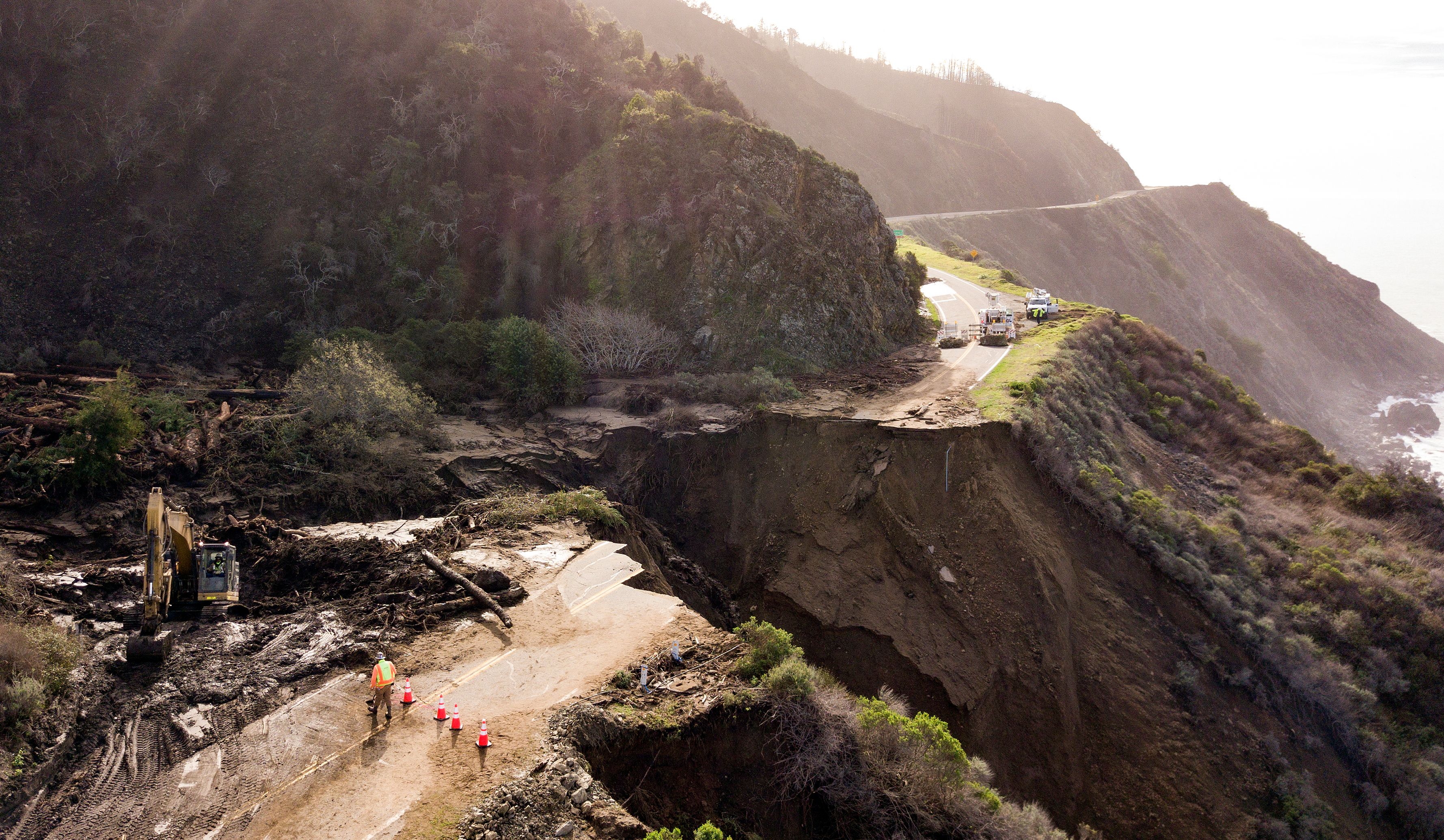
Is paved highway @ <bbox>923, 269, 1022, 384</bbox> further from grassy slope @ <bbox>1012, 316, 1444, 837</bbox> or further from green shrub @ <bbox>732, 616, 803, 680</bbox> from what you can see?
green shrub @ <bbox>732, 616, 803, 680</bbox>

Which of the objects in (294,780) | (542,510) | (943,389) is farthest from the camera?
(943,389)

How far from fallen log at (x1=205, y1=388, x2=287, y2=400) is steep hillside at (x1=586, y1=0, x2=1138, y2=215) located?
59207mm

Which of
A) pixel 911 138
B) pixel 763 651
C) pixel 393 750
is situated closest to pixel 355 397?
pixel 393 750

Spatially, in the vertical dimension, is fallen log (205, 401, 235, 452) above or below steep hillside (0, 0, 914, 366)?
below

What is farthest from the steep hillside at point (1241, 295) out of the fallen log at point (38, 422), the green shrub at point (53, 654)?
the green shrub at point (53, 654)

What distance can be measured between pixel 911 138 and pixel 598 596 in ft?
249

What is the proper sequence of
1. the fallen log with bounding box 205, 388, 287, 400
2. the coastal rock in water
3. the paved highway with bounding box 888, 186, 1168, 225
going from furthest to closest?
the paved highway with bounding box 888, 186, 1168, 225
the coastal rock in water
the fallen log with bounding box 205, 388, 287, 400

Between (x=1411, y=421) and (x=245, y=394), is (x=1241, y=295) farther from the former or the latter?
(x=245, y=394)

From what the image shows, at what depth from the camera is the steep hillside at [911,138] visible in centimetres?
7550

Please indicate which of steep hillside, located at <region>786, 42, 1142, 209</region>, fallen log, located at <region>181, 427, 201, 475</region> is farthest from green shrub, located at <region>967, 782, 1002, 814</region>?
steep hillside, located at <region>786, 42, 1142, 209</region>

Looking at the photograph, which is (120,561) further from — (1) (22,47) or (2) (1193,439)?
(2) (1193,439)

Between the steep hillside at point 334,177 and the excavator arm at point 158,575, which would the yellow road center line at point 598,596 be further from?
the steep hillside at point 334,177

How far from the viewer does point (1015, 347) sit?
2967 cm

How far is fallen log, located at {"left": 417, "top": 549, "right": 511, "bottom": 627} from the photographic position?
12953 millimetres
